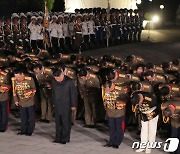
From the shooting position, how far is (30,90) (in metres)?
10.1

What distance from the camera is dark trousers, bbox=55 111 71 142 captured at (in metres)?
9.63

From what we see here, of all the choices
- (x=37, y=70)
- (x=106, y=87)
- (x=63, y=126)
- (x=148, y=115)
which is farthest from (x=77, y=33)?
(x=148, y=115)

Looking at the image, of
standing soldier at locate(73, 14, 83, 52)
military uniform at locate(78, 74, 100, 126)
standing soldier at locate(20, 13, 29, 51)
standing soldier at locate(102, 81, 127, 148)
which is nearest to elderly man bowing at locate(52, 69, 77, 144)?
standing soldier at locate(102, 81, 127, 148)

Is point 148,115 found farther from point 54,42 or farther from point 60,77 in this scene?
point 54,42

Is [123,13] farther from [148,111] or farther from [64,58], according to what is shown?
[148,111]

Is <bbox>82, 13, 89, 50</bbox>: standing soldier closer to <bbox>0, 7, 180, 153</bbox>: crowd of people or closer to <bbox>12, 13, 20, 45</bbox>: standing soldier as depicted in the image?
<bbox>12, 13, 20, 45</bbox>: standing soldier

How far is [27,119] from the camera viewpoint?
10461mm

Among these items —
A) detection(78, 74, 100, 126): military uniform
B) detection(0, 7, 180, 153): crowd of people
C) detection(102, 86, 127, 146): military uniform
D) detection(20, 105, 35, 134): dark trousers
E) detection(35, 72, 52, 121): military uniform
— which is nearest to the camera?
detection(0, 7, 180, 153): crowd of people

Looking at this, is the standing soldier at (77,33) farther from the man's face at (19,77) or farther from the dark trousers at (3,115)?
the man's face at (19,77)

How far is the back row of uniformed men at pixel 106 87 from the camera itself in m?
9.10

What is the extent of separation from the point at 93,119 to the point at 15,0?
17.5m

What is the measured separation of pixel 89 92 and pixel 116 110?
168 centimetres

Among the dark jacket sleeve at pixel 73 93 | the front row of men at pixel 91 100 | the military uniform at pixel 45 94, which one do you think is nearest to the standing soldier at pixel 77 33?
the military uniform at pixel 45 94

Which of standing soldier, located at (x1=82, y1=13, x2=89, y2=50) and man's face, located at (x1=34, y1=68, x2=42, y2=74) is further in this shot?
standing soldier, located at (x1=82, y1=13, x2=89, y2=50)
